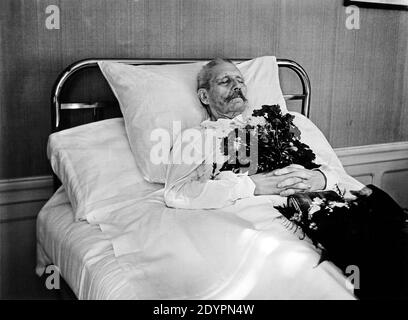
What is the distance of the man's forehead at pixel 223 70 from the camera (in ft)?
7.07

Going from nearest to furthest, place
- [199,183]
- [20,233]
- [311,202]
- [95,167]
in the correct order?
[311,202]
[199,183]
[95,167]
[20,233]

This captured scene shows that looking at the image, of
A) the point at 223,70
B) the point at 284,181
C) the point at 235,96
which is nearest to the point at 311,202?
the point at 284,181

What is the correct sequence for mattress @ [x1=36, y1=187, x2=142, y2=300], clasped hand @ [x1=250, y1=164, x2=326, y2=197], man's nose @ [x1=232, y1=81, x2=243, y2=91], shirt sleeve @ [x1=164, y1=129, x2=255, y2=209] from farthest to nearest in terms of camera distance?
man's nose @ [x1=232, y1=81, x2=243, y2=91]
clasped hand @ [x1=250, y1=164, x2=326, y2=197]
shirt sleeve @ [x1=164, y1=129, x2=255, y2=209]
mattress @ [x1=36, y1=187, x2=142, y2=300]

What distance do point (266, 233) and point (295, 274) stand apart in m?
0.19

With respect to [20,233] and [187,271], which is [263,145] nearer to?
[187,271]

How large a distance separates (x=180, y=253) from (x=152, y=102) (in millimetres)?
715

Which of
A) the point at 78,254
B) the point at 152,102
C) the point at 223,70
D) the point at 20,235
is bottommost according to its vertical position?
the point at 20,235

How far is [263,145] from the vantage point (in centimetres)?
191

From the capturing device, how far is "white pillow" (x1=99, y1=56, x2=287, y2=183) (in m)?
2.03

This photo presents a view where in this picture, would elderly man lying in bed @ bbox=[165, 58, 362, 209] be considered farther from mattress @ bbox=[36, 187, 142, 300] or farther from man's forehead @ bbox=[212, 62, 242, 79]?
mattress @ bbox=[36, 187, 142, 300]

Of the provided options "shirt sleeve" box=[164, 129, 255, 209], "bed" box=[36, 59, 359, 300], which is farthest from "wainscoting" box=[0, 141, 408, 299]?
"shirt sleeve" box=[164, 129, 255, 209]

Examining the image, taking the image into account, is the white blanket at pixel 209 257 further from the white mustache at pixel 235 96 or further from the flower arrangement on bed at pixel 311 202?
the white mustache at pixel 235 96

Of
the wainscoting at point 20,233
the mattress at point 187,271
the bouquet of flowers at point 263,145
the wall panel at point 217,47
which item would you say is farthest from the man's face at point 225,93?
the wainscoting at point 20,233

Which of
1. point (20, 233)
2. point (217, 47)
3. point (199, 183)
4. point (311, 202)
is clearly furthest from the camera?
point (217, 47)
